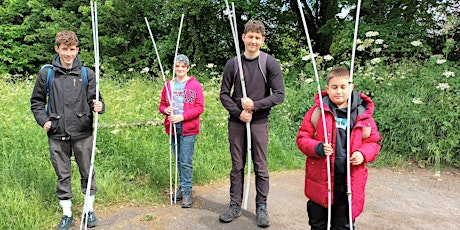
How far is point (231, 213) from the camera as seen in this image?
3.48 meters

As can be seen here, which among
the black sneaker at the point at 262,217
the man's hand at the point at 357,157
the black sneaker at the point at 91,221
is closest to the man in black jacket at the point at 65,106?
the black sneaker at the point at 91,221

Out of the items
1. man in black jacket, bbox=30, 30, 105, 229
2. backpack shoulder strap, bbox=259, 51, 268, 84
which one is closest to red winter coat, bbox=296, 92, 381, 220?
backpack shoulder strap, bbox=259, 51, 268, 84

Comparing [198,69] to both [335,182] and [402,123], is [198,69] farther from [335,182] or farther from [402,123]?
[335,182]

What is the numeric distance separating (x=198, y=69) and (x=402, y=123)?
277 inches

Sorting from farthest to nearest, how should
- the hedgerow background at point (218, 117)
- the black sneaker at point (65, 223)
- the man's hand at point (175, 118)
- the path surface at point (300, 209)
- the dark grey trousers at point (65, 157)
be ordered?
1. the hedgerow background at point (218, 117)
2. the man's hand at point (175, 118)
3. the path surface at point (300, 209)
4. the black sneaker at point (65, 223)
5. the dark grey trousers at point (65, 157)

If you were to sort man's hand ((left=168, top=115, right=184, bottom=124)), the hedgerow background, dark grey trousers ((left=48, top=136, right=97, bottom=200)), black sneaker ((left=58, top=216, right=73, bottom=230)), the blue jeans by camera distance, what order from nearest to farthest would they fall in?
1. dark grey trousers ((left=48, top=136, right=97, bottom=200))
2. black sneaker ((left=58, top=216, right=73, bottom=230))
3. man's hand ((left=168, top=115, right=184, bottom=124))
4. the blue jeans
5. the hedgerow background

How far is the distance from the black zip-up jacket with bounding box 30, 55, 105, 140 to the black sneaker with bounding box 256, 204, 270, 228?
171 cm

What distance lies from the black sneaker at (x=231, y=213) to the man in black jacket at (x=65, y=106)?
1193mm

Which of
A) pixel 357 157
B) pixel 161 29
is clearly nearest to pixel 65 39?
pixel 357 157

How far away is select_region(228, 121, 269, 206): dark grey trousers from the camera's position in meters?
3.32

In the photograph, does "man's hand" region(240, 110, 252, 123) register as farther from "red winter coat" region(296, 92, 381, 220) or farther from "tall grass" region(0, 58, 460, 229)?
"tall grass" region(0, 58, 460, 229)

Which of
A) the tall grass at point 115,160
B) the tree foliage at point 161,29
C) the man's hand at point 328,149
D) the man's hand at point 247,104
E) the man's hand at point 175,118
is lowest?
the tall grass at point 115,160

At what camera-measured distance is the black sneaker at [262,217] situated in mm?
3352

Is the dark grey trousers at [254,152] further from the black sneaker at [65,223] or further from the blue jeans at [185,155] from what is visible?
the black sneaker at [65,223]
